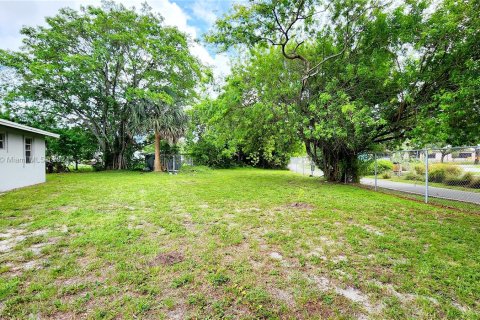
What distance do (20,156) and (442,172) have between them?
15.7 m

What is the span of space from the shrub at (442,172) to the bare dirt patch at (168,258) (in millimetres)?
8899

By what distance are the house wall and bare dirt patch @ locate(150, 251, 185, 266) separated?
26.0ft

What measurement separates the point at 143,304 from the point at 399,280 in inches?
95.6

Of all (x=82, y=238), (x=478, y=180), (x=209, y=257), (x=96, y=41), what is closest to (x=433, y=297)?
(x=209, y=257)

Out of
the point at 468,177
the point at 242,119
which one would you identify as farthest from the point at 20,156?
the point at 468,177

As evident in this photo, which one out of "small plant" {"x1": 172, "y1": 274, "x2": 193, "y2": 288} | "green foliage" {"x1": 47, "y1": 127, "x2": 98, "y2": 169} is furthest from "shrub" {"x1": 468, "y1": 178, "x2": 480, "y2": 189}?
"green foliage" {"x1": 47, "y1": 127, "x2": 98, "y2": 169}

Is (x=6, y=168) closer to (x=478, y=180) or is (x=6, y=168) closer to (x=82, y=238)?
(x=82, y=238)

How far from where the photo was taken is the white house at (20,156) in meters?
6.94

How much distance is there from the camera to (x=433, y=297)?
6.15ft

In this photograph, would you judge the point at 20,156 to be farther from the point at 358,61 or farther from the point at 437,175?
the point at 437,175

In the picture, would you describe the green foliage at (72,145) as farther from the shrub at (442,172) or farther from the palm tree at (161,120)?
the shrub at (442,172)

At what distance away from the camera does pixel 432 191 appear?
7.25m

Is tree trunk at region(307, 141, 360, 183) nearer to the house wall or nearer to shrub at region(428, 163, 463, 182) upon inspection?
shrub at region(428, 163, 463, 182)

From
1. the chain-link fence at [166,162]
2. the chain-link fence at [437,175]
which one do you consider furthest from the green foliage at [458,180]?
the chain-link fence at [166,162]
